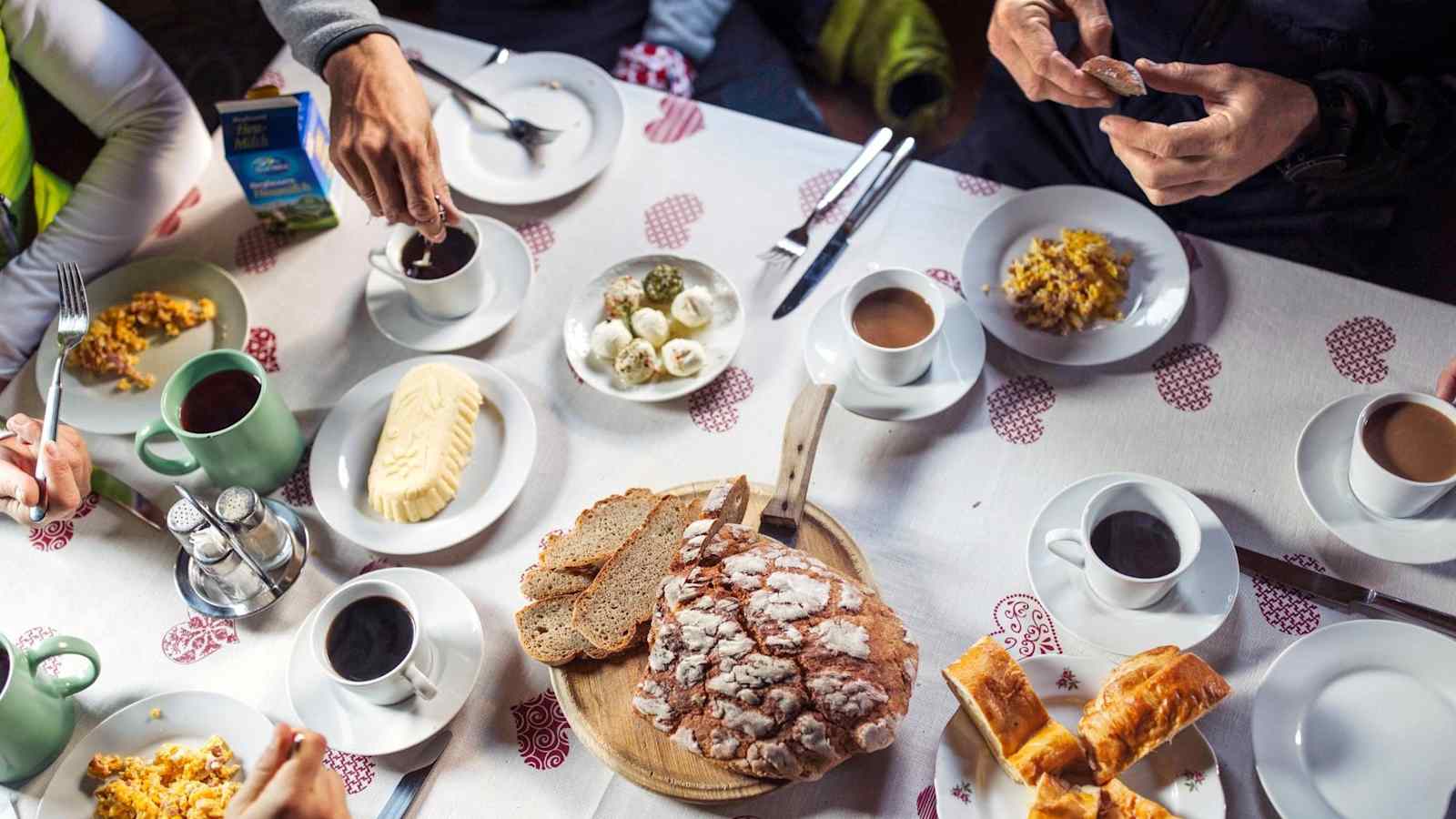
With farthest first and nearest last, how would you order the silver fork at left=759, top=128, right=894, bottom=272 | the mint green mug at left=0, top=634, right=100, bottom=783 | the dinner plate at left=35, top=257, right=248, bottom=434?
1. the silver fork at left=759, top=128, right=894, bottom=272
2. the dinner plate at left=35, top=257, right=248, bottom=434
3. the mint green mug at left=0, top=634, right=100, bottom=783

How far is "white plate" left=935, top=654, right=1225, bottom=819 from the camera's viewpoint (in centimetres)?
113

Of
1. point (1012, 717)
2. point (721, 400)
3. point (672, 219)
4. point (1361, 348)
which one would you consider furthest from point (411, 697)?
point (1361, 348)

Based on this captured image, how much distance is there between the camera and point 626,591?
4.18ft

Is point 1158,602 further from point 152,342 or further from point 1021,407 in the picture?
point 152,342

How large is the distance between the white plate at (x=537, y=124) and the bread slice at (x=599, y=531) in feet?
2.04

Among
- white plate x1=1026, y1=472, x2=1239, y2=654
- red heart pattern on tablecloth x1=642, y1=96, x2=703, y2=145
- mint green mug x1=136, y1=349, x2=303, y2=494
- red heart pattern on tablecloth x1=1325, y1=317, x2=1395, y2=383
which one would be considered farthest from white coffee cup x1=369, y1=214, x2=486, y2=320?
red heart pattern on tablecloth x1=1325, y1=317, x2=1395, y2=383

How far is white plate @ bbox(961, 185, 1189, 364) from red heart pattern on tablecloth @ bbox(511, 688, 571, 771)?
32.9 inches

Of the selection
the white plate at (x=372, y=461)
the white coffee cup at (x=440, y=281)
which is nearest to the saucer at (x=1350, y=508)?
the white plate at (x=372, y=461)

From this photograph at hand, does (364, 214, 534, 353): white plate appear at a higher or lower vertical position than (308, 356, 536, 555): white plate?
higher

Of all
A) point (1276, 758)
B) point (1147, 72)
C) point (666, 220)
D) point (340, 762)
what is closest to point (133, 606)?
point (340, 762)

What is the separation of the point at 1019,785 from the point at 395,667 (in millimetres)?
757

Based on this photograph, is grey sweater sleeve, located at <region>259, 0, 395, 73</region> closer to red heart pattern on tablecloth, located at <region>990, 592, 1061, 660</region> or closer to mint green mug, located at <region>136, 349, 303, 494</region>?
mint green mug, located at <region>136, 349, 303, 494</region>

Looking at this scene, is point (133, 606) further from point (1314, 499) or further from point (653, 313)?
point (1314, 499)

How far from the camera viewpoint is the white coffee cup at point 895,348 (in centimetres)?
139
